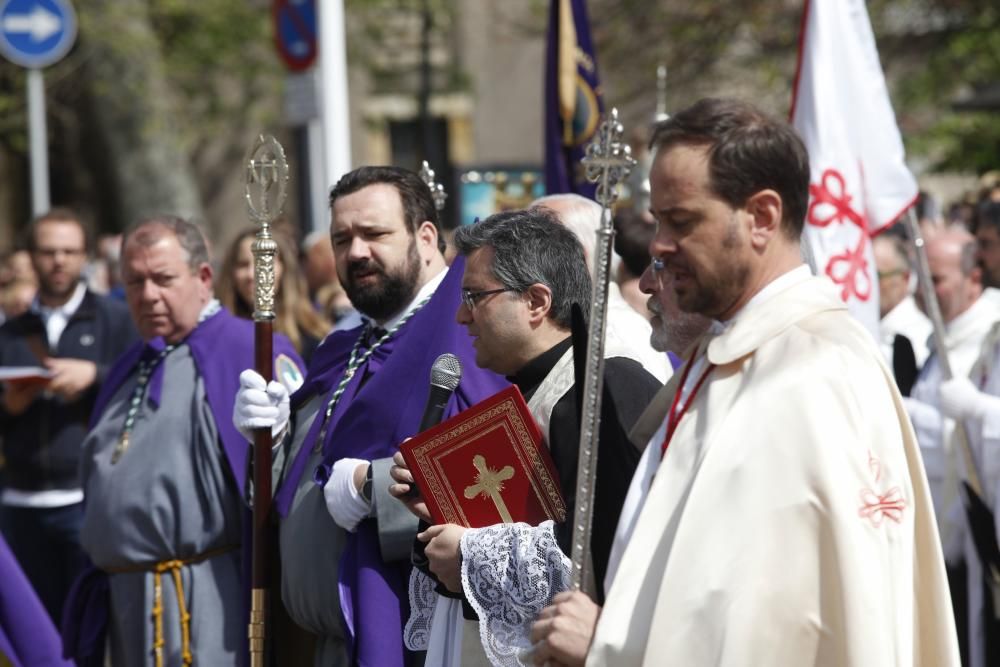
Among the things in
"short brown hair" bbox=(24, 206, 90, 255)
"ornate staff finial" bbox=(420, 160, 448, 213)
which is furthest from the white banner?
"short brown hair" bbox=(24, 206, 90, 255)

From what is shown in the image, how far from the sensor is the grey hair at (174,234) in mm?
5488

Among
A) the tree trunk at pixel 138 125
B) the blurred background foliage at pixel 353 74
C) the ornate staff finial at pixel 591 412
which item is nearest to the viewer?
the ornate staff finial at pixel 591 412

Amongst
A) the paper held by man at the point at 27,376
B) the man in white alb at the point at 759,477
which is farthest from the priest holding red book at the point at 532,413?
the paper held by man at the point at 27,376

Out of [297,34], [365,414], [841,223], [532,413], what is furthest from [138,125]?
[532,413]

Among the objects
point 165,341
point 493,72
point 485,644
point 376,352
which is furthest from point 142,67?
point 485,644

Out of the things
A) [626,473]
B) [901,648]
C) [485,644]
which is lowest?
[485,644]

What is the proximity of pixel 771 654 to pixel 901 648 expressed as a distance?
0.25m

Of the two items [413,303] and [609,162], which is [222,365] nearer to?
[413,303]

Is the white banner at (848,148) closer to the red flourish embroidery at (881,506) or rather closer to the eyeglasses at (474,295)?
the eyeglasses at (474,295)

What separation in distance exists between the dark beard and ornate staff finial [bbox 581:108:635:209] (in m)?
1.57

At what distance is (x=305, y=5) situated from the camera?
10.3m

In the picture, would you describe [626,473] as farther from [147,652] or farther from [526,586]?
[147,652]

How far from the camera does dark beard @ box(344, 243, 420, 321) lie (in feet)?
14.8

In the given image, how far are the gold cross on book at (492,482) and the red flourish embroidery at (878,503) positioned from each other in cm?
102
